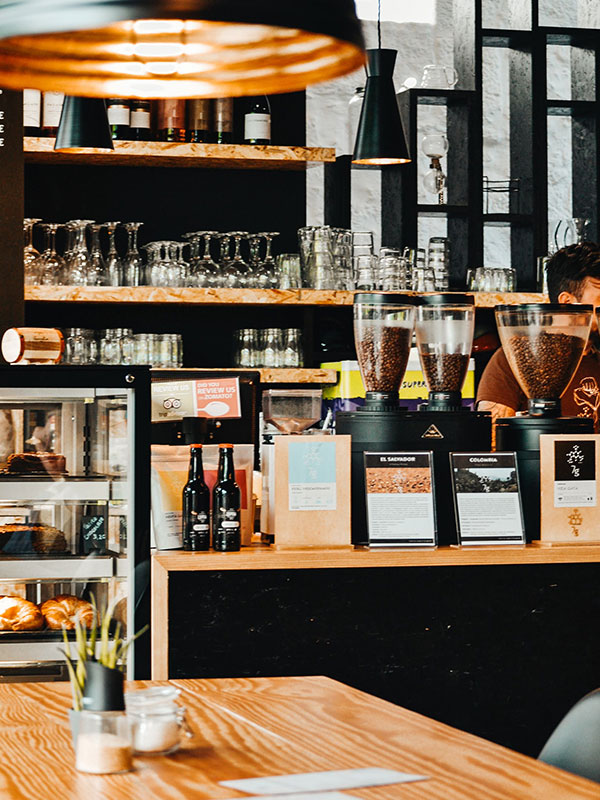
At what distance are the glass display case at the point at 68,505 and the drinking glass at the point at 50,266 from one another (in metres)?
2.10

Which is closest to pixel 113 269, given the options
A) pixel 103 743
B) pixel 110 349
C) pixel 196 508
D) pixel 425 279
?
pixel 110 349

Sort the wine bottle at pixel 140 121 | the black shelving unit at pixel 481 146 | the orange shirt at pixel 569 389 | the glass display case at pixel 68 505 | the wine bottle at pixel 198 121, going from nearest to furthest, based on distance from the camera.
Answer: the glass display case at pixel 68 505
the orange shirt at pixel 569 389
the wine bottle at pixel 140 121
the wine bottle at pixel 198 121
the black shelving unit at pixel 481 146

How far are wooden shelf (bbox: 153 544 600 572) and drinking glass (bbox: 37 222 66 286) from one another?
2.44 meters

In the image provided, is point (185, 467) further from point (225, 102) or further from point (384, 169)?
point (384, 169)

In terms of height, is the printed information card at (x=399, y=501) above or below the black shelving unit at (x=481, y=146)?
below

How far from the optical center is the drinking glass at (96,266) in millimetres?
4934

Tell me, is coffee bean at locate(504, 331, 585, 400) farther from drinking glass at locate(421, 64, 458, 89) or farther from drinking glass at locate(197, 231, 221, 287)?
drinking glass at locate(421, 64, 458, 89)

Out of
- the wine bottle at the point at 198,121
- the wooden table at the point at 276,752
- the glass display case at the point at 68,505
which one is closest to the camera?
the wooden table at the point at 276,752

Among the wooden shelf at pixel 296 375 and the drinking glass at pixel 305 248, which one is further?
the drinking glass at pixel 305 248

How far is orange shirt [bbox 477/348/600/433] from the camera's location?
3.58m

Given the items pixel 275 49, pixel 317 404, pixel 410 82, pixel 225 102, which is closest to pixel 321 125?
pixel 410 82

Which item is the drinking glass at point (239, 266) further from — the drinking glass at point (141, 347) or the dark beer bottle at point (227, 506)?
the dark beer bottle at point (227, 506)

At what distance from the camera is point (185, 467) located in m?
2.78

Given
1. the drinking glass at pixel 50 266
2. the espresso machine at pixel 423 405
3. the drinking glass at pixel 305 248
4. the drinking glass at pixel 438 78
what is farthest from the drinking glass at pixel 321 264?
the espresso machine at pixel 423 405
